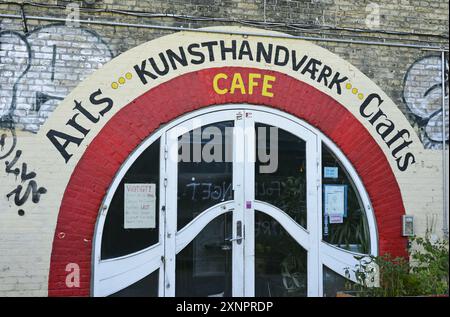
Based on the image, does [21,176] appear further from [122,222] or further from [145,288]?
[145,288]

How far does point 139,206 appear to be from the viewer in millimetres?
6695

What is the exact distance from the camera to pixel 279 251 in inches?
278

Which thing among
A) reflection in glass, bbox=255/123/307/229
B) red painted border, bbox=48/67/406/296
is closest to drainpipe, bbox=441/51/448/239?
red painted border, bbox=48/67/406/296

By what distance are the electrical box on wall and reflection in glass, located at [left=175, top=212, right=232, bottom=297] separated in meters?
2.43

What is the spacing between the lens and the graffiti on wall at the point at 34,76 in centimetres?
637

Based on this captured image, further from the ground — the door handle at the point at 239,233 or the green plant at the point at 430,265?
the door handle at the point at 239,233

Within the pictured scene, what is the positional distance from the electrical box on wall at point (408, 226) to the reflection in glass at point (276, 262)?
146 cm

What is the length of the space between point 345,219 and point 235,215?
5.12 ft

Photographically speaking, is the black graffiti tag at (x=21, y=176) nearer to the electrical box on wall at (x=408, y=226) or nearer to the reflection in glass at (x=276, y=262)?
the reflection in glass at (x=276, y=262)

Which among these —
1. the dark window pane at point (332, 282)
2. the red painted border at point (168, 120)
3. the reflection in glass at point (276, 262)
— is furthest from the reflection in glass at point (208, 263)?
the dark window pane at point (332, 282)

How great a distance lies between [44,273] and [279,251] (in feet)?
9.59

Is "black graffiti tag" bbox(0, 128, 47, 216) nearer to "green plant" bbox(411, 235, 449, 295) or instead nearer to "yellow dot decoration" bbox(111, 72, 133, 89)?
"yellow dot decoration" bbox(111, 72, 133, 89)

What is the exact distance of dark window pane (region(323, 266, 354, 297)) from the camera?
23.6 ft
